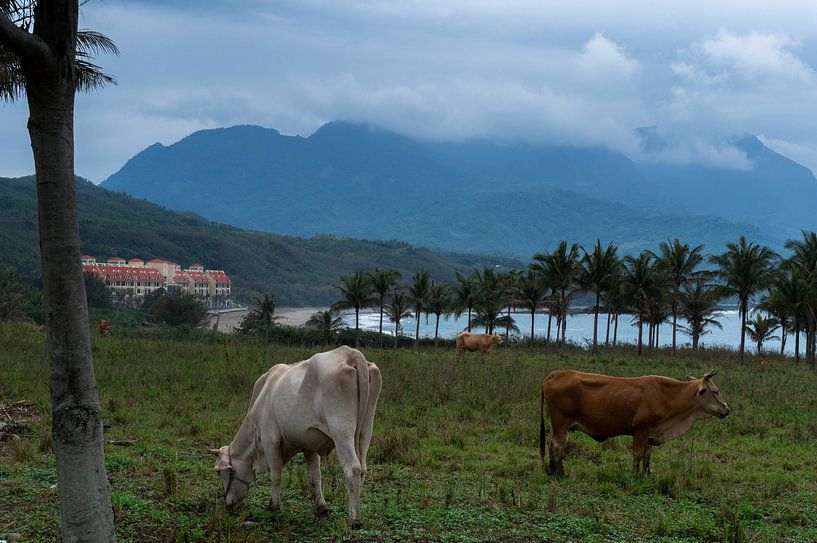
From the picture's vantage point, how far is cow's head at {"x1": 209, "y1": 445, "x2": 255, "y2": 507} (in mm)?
7848

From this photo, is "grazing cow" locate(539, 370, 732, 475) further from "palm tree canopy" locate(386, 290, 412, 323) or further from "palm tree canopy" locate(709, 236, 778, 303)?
"palm tree canopy" locate(386, 290, 412, 323)

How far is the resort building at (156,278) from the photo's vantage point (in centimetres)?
13275

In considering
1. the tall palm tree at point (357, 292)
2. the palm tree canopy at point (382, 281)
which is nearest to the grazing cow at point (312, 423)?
the tall palm tree at point (357, 292)

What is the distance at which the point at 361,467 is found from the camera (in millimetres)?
7180

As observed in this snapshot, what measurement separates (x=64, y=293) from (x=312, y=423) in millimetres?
3300

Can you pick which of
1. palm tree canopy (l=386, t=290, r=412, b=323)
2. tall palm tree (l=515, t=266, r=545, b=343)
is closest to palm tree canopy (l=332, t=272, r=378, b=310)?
palm tree canopy (l=386, t=290, r=412, b=323)

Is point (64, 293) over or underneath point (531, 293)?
underneath

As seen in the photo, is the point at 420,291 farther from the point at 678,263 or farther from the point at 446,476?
the point at 446,476

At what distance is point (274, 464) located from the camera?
7.81 m

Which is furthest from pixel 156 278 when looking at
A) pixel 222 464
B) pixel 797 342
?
pixel 222 464

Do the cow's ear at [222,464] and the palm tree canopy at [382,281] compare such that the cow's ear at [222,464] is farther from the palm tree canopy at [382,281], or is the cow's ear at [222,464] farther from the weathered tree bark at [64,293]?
the palm tree canopy at [382,281]

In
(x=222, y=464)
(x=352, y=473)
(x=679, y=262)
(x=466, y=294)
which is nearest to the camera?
(x=352, y=473)

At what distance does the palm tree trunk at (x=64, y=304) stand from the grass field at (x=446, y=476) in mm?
1864

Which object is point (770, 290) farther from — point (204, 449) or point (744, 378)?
point (204, 449)
